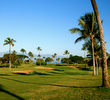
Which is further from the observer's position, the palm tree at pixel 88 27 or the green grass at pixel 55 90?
the palm tree at pixel 88 27

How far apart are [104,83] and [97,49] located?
20.1 metres

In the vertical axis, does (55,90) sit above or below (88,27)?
below

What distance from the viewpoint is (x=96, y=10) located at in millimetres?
9695

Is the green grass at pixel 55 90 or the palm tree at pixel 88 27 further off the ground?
the palm tree at pixel 88 27

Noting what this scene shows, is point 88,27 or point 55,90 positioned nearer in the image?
point 55,90

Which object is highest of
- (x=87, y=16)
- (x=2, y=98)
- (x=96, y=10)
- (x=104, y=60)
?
(x=87, y=16)

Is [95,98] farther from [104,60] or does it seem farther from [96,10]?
[96,10]

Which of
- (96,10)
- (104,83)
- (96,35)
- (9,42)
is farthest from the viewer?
(9,42)

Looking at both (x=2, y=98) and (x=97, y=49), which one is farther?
(x=97, y=49)

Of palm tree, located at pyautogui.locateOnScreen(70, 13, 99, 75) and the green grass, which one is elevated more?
palm tree, located at pyautogui.locateOnScreen(70, 13, 99, 75)

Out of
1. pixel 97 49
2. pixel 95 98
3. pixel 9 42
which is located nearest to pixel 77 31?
pixel 97 49

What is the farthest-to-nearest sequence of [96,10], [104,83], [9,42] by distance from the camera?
[9,42] → [96,10] → [104,83]

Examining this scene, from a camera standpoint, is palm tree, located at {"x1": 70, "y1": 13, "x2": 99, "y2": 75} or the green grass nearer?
the green grass

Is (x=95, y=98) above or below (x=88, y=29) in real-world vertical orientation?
below
